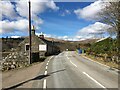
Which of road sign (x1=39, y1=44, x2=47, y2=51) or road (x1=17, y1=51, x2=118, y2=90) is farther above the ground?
road sign (x1=39, y1=44, x2=47, y2=51)

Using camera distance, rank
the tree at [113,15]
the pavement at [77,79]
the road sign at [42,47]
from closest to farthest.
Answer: the pavement at [77,79], the tree at [113,15], the road sign at [42,47]

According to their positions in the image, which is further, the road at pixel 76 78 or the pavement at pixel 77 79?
the road at pixel 76 78

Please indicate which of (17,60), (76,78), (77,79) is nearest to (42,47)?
(17,60)

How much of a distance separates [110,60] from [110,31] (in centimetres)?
395

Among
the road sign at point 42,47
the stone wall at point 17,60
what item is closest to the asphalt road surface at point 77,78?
the stone wall at point 17,60

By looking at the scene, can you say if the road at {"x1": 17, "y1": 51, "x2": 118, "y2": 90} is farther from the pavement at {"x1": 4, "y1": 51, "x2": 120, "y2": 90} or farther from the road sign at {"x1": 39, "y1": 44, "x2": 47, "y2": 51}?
the road sign at {"x1": 39, "y1": 44, "x2": 47, "y2": 51}

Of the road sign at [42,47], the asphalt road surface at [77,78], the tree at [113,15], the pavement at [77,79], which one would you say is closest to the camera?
the pavement at [77,79]

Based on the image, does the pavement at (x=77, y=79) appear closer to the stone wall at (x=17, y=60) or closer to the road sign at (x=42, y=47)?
the stone wall at (x=17, y=60)

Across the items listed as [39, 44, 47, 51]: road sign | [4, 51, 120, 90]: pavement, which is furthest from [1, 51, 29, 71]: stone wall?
[39, 44, 47, 51]: road sign

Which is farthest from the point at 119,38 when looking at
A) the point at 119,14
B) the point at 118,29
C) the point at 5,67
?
the point at 5,67

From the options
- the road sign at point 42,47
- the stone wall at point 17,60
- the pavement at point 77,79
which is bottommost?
the pavement at point 77,79

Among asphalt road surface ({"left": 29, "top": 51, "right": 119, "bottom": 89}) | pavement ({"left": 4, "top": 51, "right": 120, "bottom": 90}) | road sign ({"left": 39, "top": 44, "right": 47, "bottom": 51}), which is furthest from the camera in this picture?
road sign ({"left": 39, "top": 44, "right": 47, "bottom": 51})

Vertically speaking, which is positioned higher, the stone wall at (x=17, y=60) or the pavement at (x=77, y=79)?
the stone wall at (x=17, y=60)

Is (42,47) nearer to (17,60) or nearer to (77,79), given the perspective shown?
(17,60)
